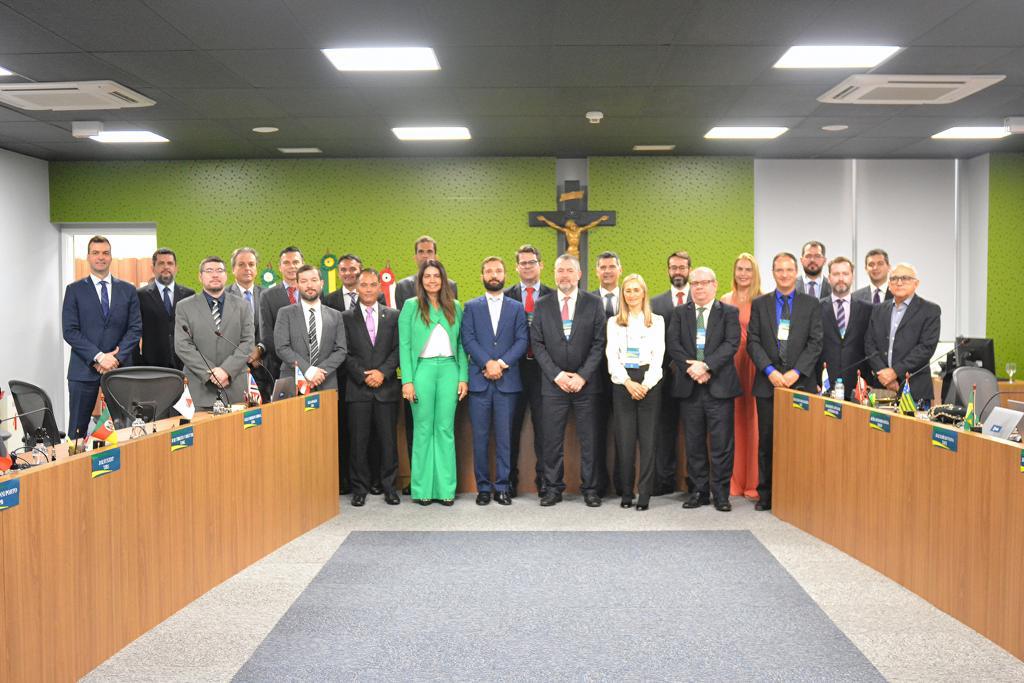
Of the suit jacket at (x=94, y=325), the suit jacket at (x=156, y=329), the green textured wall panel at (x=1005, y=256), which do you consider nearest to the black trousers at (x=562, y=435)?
the suit jacket at (x=156, y=329)

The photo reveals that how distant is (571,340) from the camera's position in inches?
230

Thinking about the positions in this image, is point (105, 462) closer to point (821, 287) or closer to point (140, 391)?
point (140, 391)

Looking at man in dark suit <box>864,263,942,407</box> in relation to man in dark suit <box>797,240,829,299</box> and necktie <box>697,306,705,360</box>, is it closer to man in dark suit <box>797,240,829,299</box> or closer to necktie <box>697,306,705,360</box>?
man in dark suit <box>797,240,829,299</box>

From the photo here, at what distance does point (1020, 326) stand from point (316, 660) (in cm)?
937

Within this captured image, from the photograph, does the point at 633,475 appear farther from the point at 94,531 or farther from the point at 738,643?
the point at 94,531

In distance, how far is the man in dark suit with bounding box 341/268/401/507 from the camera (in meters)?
5.95

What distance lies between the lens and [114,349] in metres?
6.23

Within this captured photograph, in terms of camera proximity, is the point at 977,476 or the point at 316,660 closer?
the point at 316,660

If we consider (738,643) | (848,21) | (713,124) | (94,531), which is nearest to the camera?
(94,531)

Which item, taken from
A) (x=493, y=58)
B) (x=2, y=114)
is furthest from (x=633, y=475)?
(x=2, y=114)

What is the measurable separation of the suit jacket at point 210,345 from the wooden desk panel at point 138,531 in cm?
65

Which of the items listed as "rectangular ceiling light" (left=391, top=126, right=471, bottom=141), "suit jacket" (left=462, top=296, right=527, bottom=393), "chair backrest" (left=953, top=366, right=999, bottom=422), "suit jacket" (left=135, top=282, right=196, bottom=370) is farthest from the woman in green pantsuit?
"chair backrest" (left=953, top=366, right=999, bottom=422)

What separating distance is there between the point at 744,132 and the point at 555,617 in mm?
6102

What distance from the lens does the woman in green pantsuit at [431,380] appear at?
19.2 feet
